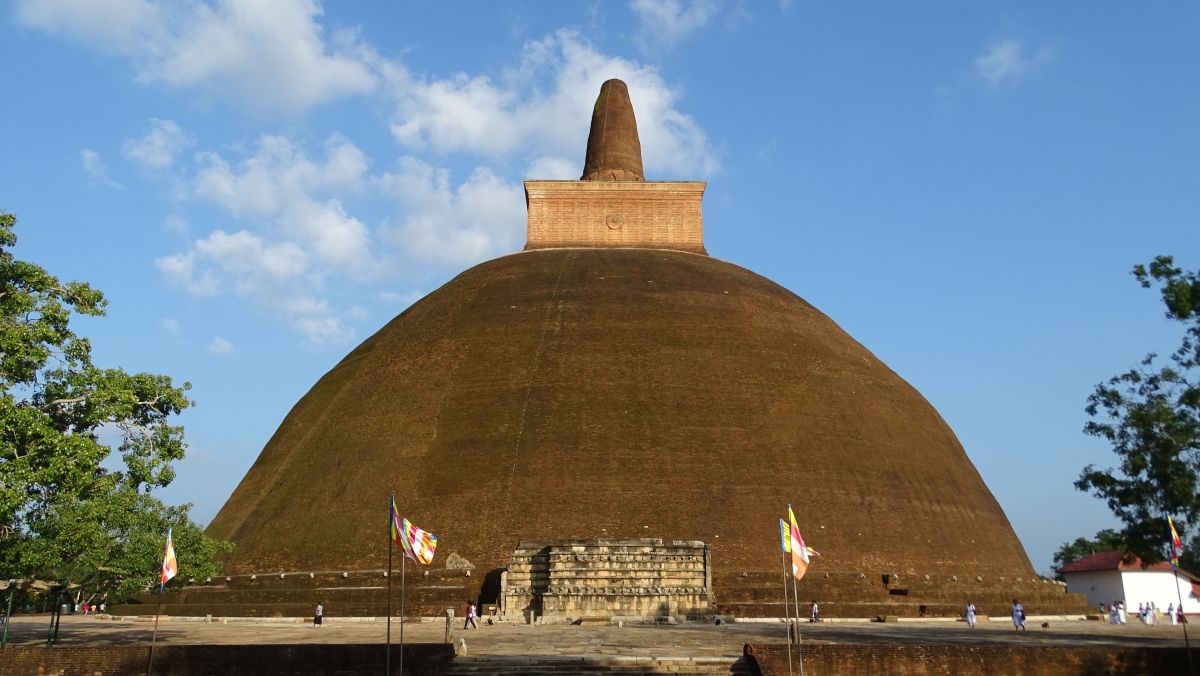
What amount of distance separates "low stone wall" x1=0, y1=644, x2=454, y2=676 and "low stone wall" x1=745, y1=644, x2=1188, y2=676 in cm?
498

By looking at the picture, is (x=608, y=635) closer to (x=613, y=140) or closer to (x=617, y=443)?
(x=617, y=443)

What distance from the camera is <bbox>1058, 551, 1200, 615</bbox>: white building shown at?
117 feet

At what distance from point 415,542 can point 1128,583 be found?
31.2 meters

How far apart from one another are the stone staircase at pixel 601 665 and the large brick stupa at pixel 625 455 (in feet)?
25.1

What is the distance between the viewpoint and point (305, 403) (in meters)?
31.3

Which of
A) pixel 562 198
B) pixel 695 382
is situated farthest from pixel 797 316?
pixel 562 198

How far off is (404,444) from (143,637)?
829cm

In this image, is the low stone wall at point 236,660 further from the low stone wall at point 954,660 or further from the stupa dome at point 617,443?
the stupa dome at point 617,443

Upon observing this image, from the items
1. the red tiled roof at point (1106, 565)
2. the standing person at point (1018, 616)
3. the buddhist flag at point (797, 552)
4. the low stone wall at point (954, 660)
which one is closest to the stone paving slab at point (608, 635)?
the standing person at point (1018, 616)

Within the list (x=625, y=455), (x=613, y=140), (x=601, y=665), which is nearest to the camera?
(x=601, y=665)

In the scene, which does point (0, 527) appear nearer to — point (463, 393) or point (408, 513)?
point (408, 513)

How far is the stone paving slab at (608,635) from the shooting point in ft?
52.2

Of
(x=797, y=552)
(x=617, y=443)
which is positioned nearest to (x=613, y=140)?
(x=617, y=443)

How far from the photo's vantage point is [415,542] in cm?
1588
